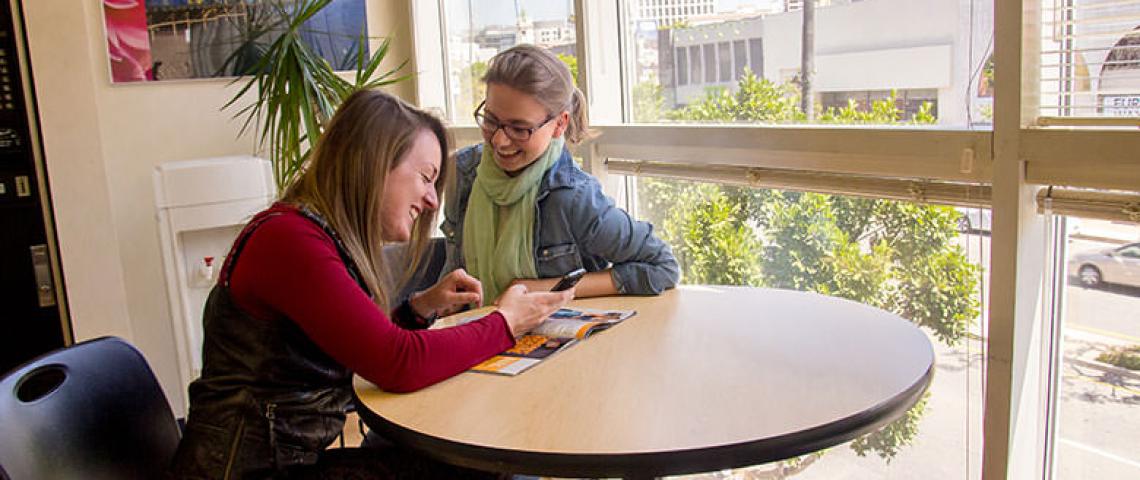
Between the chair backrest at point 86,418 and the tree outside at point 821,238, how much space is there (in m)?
1.44

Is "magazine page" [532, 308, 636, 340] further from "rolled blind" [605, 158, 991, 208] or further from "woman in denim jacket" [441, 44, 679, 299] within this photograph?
"rolled blind" [605, 158, 991, 208]

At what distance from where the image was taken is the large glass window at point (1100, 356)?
5.00ft

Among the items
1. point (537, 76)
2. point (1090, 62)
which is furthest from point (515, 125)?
point (1090, 62)

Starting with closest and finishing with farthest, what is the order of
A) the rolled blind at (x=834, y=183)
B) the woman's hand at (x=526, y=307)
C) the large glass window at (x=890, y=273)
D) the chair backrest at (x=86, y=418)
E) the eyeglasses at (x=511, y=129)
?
the chair backrest at (x=86, y=418)
the woman's hand at (x=526, y=307)
the rolled blind at (x=834, y=183)
the large glass window at (x=890, y=273)
the eyeglasses at (x=511, y=129)

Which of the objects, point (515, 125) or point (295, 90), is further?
point (295, 90)

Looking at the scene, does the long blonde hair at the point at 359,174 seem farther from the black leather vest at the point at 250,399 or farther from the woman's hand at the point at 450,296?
the woman's hand at the point at 450,296

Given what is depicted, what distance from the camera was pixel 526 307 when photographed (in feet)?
5.02

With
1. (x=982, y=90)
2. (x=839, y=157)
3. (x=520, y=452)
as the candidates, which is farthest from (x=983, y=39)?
(x=520, y=452)

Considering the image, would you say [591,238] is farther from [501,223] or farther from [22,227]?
[22,227]

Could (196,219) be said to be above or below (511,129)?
below

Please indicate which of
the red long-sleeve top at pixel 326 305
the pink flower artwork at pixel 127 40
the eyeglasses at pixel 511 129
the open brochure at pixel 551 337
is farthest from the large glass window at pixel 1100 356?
the pink flower artwork at pixel 127 40

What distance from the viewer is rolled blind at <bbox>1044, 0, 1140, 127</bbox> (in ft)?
4.75

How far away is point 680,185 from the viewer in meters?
2.57

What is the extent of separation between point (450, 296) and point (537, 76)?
53 centimetres
